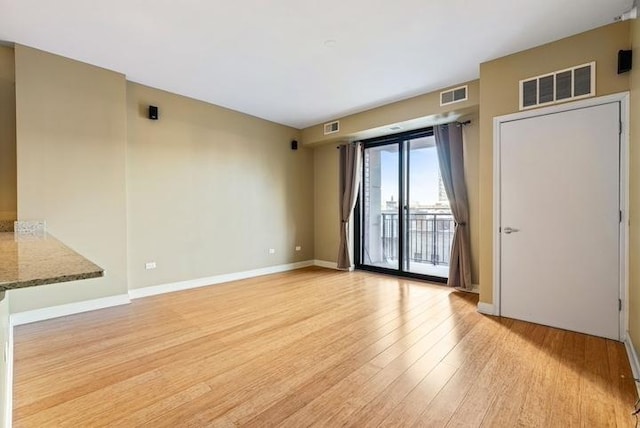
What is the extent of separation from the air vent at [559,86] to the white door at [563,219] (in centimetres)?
15

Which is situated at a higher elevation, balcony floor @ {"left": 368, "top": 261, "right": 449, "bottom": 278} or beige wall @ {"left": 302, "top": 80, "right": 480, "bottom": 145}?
beige wall @ {"left": 302, "top": 80, "right": 480, "bottom": 145}

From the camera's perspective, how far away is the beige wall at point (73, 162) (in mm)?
3125

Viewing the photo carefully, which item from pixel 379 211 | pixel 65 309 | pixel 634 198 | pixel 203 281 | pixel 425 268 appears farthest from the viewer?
pixel 379 211

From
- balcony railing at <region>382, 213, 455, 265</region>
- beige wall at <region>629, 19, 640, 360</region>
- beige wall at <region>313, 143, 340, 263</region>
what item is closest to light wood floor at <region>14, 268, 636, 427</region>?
beige wall at <region>629, 19, 640, 360</region>

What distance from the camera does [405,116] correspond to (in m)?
4.47

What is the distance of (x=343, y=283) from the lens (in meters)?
4.79

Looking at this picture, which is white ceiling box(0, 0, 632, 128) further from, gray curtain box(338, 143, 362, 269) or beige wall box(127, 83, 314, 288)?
gray curtain box(338, 143, 362, 269)

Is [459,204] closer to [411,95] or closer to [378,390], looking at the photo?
[411,95]

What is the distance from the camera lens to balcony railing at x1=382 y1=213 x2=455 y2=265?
5.30 metres

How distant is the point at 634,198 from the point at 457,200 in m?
2.02

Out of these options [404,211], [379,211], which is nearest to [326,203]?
[379,211]

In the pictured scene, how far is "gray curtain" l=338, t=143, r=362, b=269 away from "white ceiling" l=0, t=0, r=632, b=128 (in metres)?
1.73

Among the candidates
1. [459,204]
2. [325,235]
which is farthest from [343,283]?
[459,204]

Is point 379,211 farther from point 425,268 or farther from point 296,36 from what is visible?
A: point 296,36
